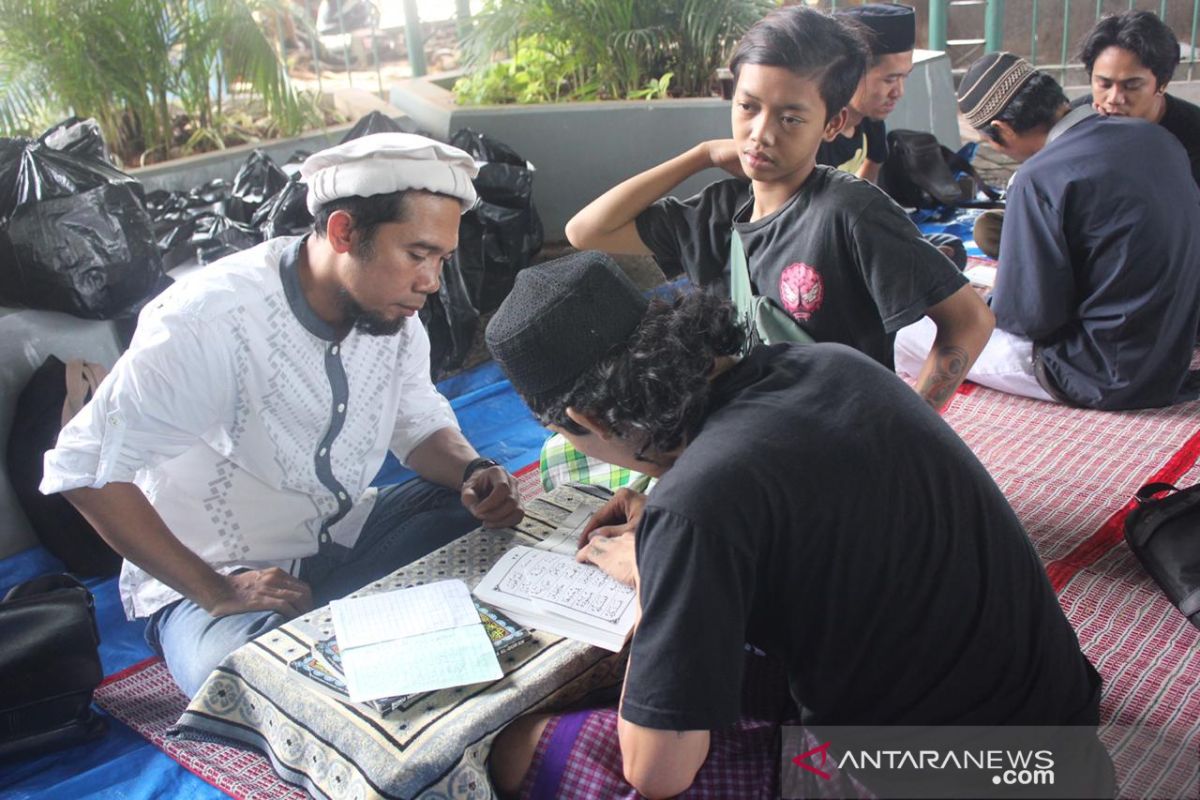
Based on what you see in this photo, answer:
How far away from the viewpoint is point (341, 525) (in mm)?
2604

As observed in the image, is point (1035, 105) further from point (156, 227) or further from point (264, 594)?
point (156, 227)

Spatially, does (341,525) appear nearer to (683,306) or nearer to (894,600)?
(683,306)

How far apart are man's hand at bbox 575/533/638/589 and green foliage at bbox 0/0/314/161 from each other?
3.39 m

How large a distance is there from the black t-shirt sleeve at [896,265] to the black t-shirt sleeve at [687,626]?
1.07 m

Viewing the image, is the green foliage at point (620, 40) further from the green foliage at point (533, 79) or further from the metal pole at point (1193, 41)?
the metal pole at point (1193, 41)

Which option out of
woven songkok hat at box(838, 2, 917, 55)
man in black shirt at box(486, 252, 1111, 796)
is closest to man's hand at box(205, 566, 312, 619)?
man in black shirt at box(486, 252, 1111, 796)

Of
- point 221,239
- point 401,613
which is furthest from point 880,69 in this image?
point 401,613

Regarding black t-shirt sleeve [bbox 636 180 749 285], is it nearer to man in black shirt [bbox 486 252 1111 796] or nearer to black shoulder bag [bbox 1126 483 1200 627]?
man in black shirt [bbox 486 252 1111 796]

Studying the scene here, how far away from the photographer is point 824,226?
2.33 meters

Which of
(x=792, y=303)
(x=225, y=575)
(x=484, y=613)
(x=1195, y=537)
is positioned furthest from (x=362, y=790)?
(x=1195, y=537)

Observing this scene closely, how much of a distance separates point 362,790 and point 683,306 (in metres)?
0.86

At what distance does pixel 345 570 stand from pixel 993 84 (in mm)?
2514

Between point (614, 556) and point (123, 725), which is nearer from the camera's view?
point (614, 556)

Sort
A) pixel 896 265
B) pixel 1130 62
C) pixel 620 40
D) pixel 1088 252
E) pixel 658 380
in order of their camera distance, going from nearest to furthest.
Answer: pixel 658 380 < pixel 896 265 < pixel 1088 252 < pixel 1130 62 < pixel 620 40
